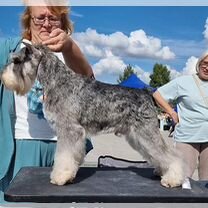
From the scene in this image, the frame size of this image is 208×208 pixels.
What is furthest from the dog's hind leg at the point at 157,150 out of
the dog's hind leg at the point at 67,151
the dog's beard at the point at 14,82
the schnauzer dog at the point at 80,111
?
the dog's beard at the point at 14,82

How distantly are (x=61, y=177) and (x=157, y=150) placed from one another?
549 mm

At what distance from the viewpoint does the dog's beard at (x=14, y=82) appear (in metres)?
2.35

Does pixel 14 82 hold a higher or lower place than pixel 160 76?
lower

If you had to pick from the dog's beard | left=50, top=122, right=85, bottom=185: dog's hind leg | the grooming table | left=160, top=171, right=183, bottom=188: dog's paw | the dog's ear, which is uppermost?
Result: the dog's ear

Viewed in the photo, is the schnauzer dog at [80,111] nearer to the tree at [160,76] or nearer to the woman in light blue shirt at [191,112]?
the woman in light blue shirt at [191,112]

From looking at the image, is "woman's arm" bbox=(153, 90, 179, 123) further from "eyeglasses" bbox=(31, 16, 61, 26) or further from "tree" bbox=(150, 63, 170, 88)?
"tree" bbox=(150, 63, 170, 88)

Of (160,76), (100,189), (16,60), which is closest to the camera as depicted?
(100,189)

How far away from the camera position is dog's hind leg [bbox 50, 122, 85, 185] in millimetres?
2322

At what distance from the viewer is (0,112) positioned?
2447 mm

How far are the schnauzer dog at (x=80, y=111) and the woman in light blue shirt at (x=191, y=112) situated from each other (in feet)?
4.11

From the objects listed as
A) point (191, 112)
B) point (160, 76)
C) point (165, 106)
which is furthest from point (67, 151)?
point (160, 76)

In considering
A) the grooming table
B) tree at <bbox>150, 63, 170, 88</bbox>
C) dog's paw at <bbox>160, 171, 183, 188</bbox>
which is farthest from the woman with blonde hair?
tree at <bbox>150, 63, 170, 88</bbox>

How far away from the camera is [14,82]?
2.35 meters

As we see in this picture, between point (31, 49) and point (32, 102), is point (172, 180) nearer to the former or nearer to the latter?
point (32, 102)
